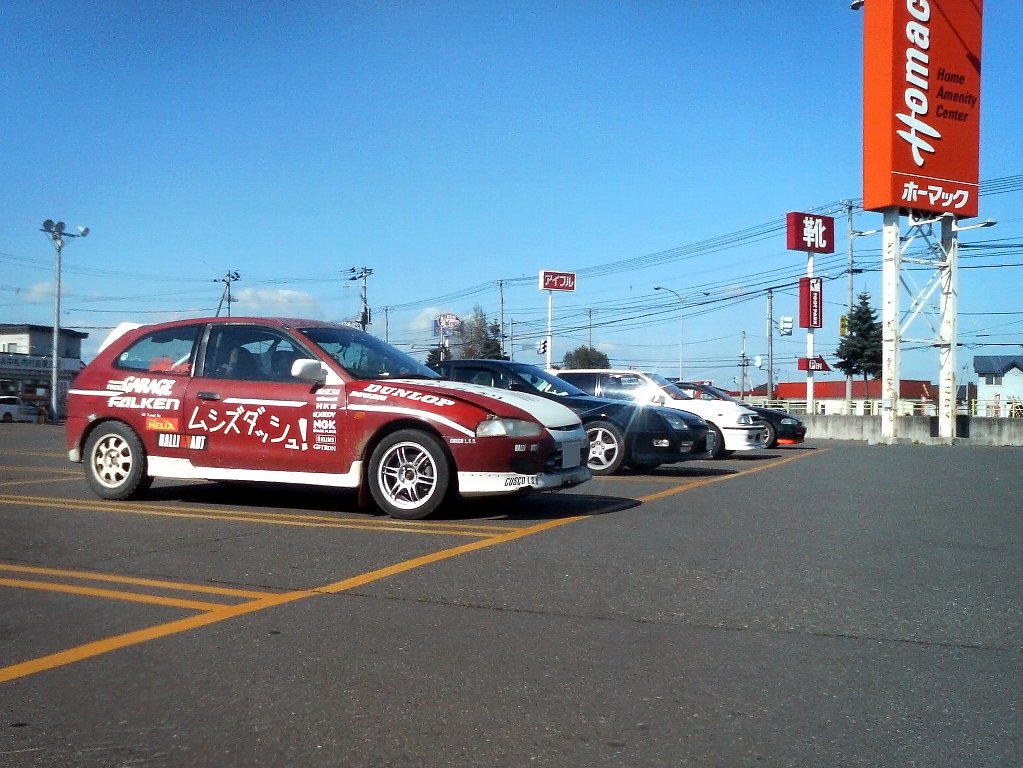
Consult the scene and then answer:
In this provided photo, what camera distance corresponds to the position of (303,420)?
7762 millimetres

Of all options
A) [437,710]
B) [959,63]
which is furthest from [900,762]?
[959,63]

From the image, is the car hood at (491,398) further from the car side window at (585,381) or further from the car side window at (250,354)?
the car side window at (585,381)

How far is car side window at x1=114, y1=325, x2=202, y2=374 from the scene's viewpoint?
333 inches

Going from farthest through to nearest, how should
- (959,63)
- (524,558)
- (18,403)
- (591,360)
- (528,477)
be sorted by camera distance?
(591,360), (18,403), (959,63), (528,477), (524,558)

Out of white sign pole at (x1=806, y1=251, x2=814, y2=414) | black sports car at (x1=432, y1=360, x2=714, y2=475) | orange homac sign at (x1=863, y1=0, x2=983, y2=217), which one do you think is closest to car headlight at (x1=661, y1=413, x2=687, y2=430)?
black sports car at (x1=432, y1=360, x2=714, y2=475)

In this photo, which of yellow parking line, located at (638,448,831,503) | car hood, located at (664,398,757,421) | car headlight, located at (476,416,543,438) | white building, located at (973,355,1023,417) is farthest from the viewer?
white building, located at (973,355,1023,417)

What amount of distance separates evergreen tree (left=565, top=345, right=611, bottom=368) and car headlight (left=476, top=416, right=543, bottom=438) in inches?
2641

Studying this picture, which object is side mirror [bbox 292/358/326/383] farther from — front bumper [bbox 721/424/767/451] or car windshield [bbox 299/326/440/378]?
front bumper [bbox 721/424/767/451]

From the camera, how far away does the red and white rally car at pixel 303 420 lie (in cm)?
743

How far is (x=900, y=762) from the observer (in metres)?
2.82

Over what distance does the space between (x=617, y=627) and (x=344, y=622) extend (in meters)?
1.21

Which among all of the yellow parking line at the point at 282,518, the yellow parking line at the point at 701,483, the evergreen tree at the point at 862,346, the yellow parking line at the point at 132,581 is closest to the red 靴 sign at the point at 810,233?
the evergreen tree at the point at 862,346

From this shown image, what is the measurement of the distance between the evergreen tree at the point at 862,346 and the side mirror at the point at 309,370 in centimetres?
6138

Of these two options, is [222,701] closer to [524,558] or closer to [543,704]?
[543,704]
